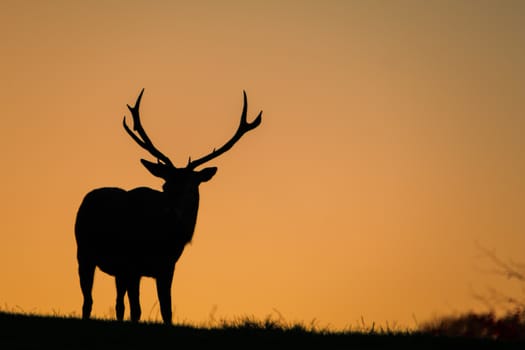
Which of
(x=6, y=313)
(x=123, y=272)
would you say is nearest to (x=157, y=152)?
(x=123, y=272)

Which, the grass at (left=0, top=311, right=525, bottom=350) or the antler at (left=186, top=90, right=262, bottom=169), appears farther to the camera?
the antler at (left=186, top=90, right=262, bottom=169)

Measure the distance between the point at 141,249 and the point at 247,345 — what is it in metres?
6.88

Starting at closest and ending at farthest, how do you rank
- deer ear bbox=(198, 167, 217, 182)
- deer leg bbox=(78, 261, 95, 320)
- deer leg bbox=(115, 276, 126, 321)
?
deer leg bbox=(115, 276, 126, 321) < deer ear bbox=(198, 167, 217, 182) < deer leg bbox=(78, 261, 95, 320)

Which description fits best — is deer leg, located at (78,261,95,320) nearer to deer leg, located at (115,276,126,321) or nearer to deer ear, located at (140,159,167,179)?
deer leg, located at (115,276,126,321)

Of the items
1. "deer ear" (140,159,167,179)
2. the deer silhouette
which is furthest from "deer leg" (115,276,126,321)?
"deer ear" (140,159,167,179)

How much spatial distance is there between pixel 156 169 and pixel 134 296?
223 cm

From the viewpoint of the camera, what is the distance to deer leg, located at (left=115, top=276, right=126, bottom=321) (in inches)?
690

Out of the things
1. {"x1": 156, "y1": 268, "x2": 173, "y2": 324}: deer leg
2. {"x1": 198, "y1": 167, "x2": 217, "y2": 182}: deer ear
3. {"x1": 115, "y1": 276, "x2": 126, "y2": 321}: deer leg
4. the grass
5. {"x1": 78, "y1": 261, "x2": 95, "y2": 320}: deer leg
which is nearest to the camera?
the grass

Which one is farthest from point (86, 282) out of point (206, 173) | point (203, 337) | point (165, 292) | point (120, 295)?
point (203, 337)

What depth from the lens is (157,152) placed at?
19250 mm

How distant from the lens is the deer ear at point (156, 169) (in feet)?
59.8

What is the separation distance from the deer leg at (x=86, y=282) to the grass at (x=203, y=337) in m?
5.32

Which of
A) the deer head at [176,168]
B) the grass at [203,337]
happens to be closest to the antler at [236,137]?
the deer head at [176,168]

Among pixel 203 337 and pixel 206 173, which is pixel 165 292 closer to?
pixel 206 173
